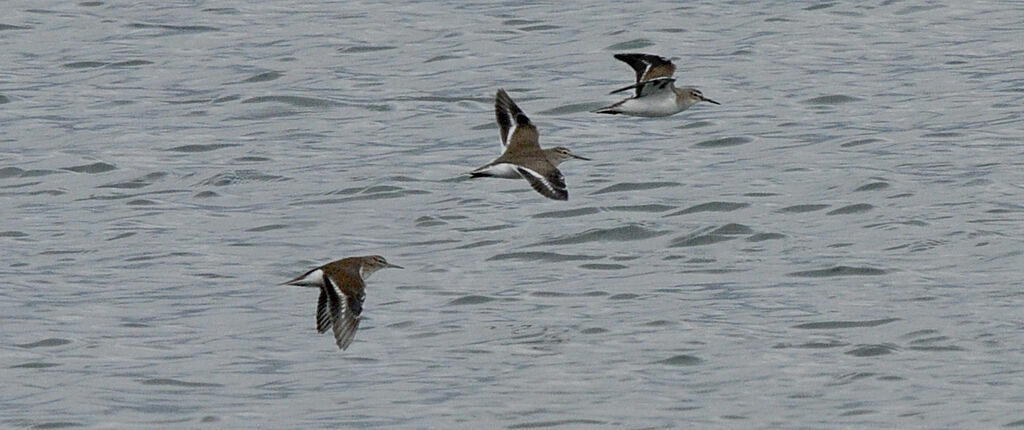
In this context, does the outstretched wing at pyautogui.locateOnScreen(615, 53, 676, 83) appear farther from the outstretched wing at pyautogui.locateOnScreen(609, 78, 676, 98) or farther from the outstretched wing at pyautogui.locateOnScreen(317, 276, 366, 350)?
the outstretched wing at pyautogui.locateOnScreen(317, 276, 366, 350)

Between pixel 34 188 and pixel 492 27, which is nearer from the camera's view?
pixel 34 188

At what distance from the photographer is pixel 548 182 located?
13.5m

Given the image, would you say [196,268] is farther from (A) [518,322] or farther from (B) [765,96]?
(B) [765,96]

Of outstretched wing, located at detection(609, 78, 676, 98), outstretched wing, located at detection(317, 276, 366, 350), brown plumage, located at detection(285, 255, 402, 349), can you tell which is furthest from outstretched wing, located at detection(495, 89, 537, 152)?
outstretched wing, located at detection(317, 276, 366, 350)

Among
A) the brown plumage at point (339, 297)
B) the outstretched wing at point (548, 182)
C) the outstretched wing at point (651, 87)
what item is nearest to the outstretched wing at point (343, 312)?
the brown plumage at point (339, 297)

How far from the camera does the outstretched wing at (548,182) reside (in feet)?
43.7

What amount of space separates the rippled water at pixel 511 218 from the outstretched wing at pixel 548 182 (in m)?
0.83

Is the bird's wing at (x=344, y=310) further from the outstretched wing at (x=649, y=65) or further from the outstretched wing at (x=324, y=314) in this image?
the outstretched wing at (x=649, y=65)

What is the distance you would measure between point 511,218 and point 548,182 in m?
3.20

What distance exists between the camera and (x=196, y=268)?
49.1 ft

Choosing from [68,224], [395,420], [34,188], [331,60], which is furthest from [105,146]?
[395,420]

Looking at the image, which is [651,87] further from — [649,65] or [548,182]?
[548,182]

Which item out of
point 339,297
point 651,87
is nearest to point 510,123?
point 651,87

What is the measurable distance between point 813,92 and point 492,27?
198 inches
